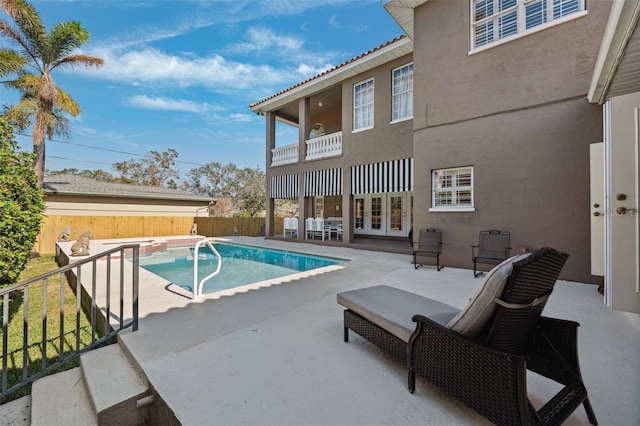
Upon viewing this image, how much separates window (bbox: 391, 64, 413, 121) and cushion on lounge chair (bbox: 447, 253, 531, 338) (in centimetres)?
980

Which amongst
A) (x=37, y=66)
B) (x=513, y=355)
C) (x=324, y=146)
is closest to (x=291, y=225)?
(x=324, y=146)

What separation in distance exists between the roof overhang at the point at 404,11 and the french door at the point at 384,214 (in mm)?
7288

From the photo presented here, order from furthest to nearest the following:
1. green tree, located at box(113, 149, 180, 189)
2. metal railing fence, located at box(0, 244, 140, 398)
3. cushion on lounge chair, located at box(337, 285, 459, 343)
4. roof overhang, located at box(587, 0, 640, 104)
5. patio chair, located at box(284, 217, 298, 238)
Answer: green tree, located at box(113, 149, 180, 189) < patio chair, located at box(284, 217, 298, 238) < roof overhang, located at box(587, 0, 640, 104) < metal railing fence, located at box(0, 244, 140, 398) < cushion on lounge chair, located at box(337, 285, 459, 343)

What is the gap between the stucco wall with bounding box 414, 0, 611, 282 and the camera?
20.1ft

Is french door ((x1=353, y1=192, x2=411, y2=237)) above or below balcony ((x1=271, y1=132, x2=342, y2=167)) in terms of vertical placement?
below

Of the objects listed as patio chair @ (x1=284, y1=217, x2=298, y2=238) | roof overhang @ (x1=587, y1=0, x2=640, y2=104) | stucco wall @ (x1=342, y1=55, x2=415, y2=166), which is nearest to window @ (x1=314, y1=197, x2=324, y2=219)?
patio chair @ (x1=284, y1=217, x2=298, y2=238)

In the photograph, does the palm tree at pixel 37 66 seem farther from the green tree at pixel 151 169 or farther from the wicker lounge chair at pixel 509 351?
the green tree at pixel 151 169

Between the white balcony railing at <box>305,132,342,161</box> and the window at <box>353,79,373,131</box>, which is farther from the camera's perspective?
the white balcony railing at <box>305,132,342,161</box>

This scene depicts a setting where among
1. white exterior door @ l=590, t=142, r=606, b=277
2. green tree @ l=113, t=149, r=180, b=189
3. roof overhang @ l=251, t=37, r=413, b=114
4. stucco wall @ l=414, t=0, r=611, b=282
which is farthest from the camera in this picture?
green tree @ l=113, t=149, r=180, b=189

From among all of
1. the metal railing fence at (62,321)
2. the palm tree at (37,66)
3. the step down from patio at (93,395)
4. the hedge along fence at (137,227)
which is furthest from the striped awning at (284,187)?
the step down from patio at (93,395)

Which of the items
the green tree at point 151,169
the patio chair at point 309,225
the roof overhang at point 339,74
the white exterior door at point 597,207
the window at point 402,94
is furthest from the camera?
the green tree at point 151,169

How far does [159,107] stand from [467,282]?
31.0 meters

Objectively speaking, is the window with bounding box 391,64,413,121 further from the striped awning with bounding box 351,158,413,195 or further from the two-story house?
the striped awning with bounding box 351,158,413,195

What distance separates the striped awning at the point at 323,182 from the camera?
43.0 feet
